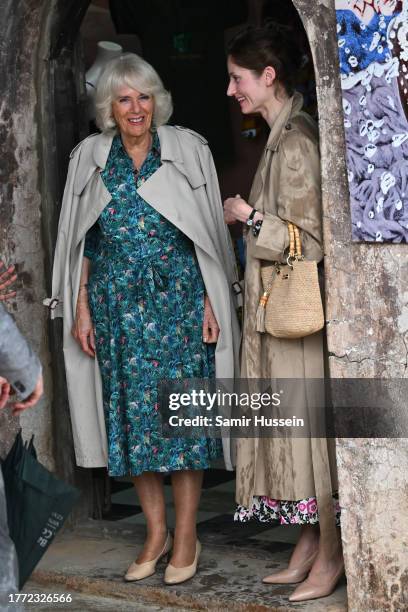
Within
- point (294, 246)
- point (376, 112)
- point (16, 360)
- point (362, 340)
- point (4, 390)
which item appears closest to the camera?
point (16, 360)

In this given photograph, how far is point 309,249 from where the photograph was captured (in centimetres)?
408

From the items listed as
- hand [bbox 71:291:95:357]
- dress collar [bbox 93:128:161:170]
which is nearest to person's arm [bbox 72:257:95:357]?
hand [bbox 71:291:95:357]

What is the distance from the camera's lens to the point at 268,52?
4.22 meters

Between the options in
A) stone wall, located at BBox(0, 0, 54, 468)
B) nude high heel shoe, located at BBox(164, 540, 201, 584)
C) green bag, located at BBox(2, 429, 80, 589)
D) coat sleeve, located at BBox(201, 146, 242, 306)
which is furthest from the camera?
stone wall, located at BBox(0, 0, 54, 468)

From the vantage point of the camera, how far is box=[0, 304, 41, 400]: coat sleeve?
2.69 metres

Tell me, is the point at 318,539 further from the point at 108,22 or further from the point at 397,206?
the point at 108,22

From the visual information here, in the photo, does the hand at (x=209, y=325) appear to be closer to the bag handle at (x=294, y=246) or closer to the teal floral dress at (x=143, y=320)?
the teal floral dress at (x=143, y=320)

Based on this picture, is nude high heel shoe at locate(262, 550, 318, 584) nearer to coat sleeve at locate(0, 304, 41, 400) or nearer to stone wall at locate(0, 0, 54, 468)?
stone wall at locate(0, 0, 54, 468)

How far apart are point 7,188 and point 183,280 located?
1003mm

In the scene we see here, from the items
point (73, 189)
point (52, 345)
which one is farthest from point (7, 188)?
point (52, 345)

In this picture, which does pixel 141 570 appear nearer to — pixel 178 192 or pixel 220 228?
pixel 220 228

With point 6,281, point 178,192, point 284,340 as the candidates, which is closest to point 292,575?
point 284,340

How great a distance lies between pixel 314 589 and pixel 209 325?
3.67 feet

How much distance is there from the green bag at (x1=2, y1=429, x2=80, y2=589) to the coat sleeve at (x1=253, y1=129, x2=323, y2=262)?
4.51ft
